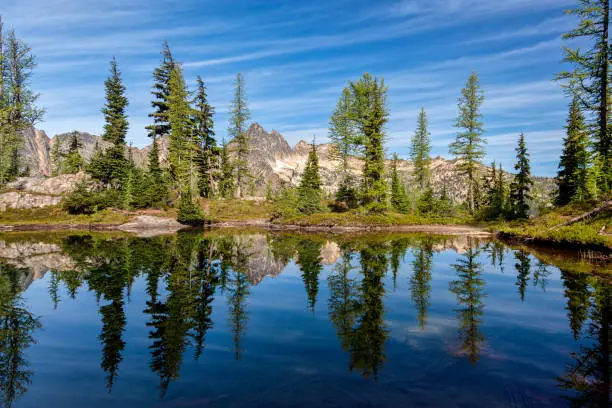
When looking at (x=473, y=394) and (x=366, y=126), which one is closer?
(x=473, y=394)

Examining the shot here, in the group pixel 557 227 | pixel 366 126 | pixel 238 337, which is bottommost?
pixel 238 337

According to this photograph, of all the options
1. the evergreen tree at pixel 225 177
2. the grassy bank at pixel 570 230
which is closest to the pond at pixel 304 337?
the grassy bank at pixel 570 230

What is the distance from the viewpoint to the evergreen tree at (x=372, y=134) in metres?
43.3

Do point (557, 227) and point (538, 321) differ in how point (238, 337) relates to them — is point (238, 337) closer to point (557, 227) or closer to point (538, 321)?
point (538, 321)

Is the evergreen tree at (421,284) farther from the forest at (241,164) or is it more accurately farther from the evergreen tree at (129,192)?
the evergreen tree at (129,192)

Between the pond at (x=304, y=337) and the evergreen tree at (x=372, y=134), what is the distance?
28735mm

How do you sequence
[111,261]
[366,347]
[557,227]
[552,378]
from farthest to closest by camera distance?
[557,227] → [111,261] → [366,347] → [552,378]

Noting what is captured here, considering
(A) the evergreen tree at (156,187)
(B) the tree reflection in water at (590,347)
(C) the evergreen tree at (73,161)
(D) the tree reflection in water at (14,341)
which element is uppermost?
(C) the evergreen tree at (73,161)

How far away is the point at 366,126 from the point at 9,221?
45757mm

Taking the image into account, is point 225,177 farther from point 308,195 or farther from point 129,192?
point 308,195

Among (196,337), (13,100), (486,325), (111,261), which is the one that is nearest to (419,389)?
(486,325)

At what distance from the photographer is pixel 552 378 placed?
5645mm

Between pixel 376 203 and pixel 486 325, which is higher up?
pixel 376 203

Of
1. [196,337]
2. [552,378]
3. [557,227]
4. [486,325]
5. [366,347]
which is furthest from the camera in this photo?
[557,227]
